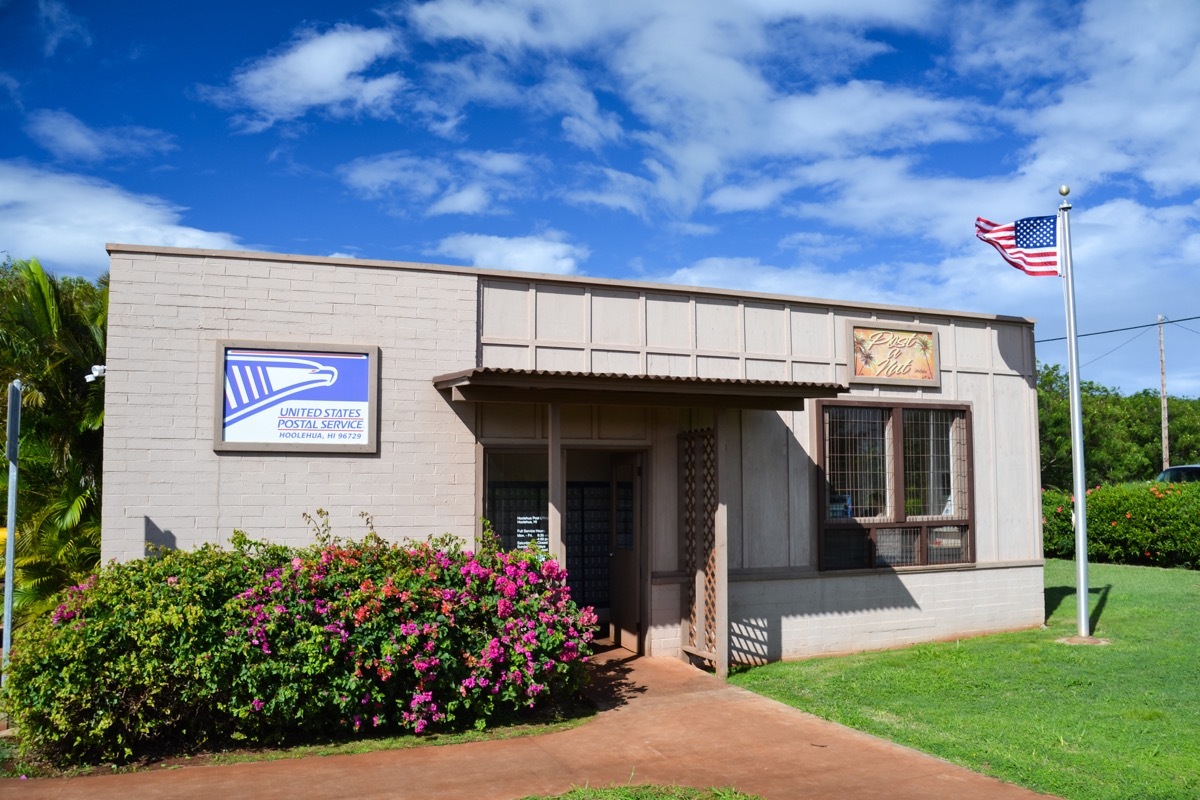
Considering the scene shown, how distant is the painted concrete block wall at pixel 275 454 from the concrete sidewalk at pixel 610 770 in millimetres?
2711

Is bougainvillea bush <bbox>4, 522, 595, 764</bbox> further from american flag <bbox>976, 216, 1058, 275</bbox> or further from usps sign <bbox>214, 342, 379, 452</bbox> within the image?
american flag <bbox>976, 216, 1058, 275</bbox>

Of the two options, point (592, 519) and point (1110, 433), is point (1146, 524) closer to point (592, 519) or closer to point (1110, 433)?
point (592, 519)

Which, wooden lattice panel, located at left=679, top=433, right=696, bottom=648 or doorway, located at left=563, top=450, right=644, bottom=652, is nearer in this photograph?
wooden lattice panel, located at left=679, top=433, right=696, bottom=648

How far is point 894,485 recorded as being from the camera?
1227cm

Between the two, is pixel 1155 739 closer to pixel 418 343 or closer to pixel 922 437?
pixel 922 437

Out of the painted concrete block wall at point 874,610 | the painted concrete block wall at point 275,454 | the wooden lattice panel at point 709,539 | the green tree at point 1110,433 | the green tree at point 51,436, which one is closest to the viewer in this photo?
the painted concrete block wall at point 275,454

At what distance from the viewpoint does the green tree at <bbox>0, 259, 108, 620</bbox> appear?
10711 millimetres

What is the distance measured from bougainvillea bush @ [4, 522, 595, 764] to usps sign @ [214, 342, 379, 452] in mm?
1267

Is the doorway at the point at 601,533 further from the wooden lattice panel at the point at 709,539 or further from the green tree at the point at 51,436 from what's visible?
the green tree at the point at 51,436

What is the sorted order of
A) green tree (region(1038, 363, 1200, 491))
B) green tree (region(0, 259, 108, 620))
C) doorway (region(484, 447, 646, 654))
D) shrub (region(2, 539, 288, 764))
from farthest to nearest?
green tree (region(1038, 363, 1200, 491)), doorway (region(484, 447, 646, 654)), green tree (region(0, 259, 108, 620)), shrub (region(2, 539, 288, 764))

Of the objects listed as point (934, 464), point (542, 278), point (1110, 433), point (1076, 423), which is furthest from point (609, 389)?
point (1110, 433)

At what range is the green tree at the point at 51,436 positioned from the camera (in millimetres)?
10711

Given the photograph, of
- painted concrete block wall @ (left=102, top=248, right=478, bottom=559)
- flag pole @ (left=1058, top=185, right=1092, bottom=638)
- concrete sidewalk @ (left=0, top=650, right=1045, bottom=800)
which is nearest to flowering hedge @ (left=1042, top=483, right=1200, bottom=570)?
flag pole @ (left=1058, top=185, right=1092, bottom=638)

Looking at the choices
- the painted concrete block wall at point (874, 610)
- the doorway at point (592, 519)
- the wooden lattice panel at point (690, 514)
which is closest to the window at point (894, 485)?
the painted concrete block wall at point (874, 610)
